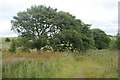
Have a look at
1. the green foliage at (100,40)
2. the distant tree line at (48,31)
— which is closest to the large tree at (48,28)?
the distant tree line at (48,31)

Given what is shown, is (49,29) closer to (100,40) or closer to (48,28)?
(48,28)

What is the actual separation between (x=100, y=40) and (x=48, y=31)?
778 inches

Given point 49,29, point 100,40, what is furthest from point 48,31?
point 100,40

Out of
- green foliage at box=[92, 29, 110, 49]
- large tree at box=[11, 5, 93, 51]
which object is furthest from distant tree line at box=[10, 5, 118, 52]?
green foliage at box=[92, 29, 110, 49]

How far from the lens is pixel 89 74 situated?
31.7ft

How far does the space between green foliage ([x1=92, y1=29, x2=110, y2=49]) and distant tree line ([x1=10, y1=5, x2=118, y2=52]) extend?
15.4 meters

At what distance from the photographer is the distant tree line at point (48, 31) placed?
34.2 metres

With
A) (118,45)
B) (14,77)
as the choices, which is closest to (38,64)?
(14,77)

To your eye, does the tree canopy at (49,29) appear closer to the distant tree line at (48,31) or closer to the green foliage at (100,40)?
the distant tree line at (48,31)

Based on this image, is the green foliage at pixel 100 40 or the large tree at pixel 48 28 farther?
the green foliage at pixel 100 40

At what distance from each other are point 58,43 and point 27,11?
6.12 meters

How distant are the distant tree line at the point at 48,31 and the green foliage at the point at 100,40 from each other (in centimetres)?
1541

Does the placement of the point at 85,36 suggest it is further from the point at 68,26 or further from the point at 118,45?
the point at 118,45

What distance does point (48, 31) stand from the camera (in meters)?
35.7
